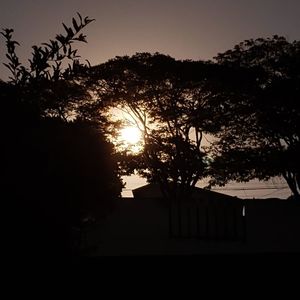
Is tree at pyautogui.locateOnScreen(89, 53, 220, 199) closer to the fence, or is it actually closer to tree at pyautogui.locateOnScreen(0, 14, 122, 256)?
the fence

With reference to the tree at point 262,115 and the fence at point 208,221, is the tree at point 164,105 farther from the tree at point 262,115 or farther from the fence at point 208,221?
the fence at point 208,221

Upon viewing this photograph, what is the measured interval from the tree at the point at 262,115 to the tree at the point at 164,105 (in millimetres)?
1169

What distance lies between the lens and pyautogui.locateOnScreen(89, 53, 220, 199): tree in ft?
88.8

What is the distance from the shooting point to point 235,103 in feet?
91.2

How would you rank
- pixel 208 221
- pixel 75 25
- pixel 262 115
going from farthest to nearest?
pixel 262 115 < pixel 208 221 < pixel 75 25

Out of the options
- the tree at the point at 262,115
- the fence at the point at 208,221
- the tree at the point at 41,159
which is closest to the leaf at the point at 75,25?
the tree at the point at 41,159

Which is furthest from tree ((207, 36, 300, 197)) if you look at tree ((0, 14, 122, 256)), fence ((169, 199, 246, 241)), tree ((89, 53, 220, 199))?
tree ((0, 14, 122, 256))

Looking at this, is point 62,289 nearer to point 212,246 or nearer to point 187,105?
point 212,246

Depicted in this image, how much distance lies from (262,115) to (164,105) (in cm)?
496

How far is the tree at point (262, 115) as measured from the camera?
2638 cm

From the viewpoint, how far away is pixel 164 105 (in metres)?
28.2

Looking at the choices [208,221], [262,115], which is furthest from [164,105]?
[208,221]

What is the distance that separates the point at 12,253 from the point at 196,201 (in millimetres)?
11953

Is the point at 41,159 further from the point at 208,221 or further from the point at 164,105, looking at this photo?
the point at 164,105
